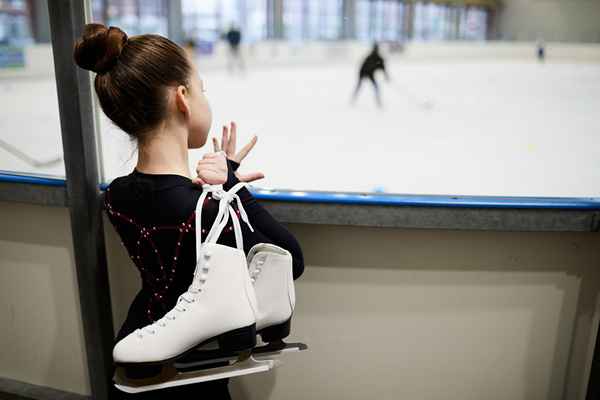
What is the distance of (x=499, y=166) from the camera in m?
1.96

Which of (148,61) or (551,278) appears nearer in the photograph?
(148,61)

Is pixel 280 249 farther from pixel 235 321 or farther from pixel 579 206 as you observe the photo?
pixel 579 206

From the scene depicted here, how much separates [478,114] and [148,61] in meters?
3.27

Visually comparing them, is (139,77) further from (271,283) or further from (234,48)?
(234,48)

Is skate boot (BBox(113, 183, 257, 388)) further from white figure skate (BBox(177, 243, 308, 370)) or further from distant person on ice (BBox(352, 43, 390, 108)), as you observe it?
distant person on ice (BBox(352, 43, 390, 108))

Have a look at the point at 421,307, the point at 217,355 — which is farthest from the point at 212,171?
the point at 421,307

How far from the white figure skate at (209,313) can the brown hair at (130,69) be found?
145 mm

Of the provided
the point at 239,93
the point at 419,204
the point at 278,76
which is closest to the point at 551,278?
the point at 419,204

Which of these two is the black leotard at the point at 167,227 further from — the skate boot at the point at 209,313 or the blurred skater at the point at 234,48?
the blurred skater at the point at 234,48

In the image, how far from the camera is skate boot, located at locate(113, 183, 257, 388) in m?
0.66

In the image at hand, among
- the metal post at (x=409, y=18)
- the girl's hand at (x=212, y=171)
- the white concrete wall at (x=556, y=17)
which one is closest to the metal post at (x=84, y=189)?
the girl's hand at (x=212, y=171)

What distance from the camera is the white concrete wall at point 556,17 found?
57.8 inches

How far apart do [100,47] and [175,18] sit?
12.6ft

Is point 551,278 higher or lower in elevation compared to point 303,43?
lower
